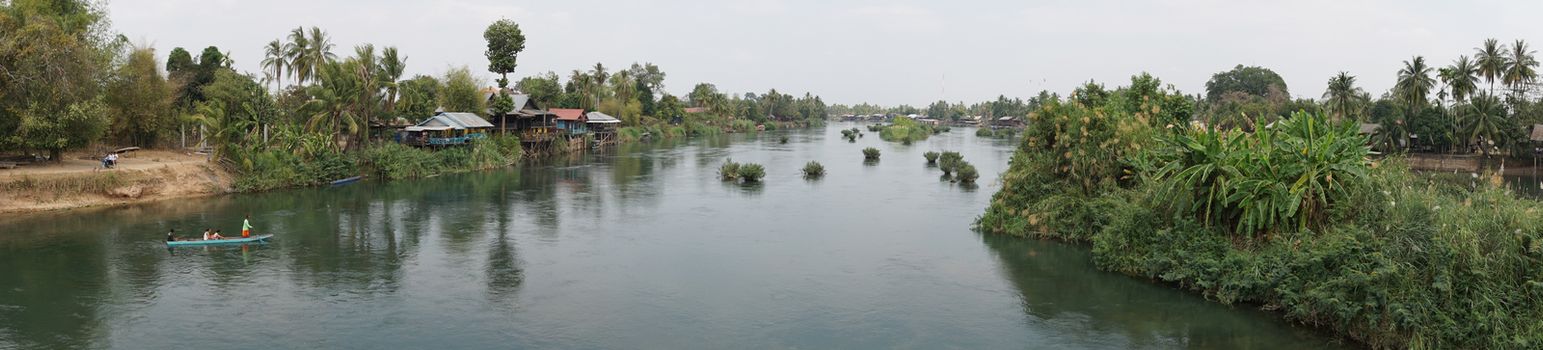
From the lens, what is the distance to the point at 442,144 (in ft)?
167

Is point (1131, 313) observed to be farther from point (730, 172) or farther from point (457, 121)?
point (457, 121)

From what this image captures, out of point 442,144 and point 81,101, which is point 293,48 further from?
point 81,101

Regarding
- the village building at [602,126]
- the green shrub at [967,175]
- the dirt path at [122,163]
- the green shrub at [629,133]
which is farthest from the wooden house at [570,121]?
the green shrub at [967,175]

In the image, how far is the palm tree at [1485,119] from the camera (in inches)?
1975

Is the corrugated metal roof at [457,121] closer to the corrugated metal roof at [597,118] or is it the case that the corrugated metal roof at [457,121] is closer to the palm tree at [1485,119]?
the corrugated metal roof at [597,118]

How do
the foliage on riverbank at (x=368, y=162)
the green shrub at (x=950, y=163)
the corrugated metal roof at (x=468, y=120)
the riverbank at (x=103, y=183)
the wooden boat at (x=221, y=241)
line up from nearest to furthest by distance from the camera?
the wooden boat at (x=221, y=241)
the riverbank at (x=103, y=183)
the foliage on riverbank at (x=368, y=162)
the green shrub at (x=950, y=163)
the corrugated metal roof at (x=468, y=120)

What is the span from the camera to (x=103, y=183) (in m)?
32.8

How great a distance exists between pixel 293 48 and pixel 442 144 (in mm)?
16131

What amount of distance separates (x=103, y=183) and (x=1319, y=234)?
36.8 m

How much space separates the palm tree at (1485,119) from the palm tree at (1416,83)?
314 centimetres

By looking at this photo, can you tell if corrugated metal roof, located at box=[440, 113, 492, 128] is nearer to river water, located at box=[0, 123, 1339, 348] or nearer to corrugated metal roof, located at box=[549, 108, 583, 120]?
corrugated metal roof, located at box=[549, 108, 583, 120]

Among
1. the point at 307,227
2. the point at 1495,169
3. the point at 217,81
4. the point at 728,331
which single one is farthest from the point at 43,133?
the point at 1495,169

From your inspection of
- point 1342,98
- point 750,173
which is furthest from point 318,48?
point 1342,98

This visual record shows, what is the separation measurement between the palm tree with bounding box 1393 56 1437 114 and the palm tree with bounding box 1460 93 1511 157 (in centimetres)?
314
